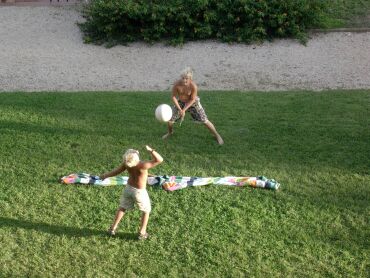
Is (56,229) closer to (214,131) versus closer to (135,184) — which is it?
(135,184)

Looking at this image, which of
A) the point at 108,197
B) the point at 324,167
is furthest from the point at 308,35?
the point at 108,197

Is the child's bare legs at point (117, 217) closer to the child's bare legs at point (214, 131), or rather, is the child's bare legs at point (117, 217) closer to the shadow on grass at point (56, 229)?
the shadow on grass at point (56, 229)

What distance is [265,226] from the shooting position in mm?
6809

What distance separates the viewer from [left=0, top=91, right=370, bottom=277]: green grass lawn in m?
6.23

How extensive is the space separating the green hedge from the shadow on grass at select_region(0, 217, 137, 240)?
740cm

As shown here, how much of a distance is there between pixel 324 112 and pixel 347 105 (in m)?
0.63

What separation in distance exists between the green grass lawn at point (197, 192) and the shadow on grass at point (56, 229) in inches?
0.8

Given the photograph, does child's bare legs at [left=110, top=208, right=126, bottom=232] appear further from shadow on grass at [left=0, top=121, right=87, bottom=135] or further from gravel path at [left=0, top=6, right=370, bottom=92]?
gravel path at [left=0, top=6, right=370, bottom=92]

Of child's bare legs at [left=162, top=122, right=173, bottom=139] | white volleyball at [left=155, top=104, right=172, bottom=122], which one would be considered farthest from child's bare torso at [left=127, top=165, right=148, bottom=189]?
child's bare legs at [left=162, top=122, right=173, bottom=139]

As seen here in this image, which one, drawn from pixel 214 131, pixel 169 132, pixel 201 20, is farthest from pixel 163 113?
pixel 201 20

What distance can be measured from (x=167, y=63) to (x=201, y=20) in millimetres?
1817

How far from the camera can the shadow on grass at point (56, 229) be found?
663 centimetres

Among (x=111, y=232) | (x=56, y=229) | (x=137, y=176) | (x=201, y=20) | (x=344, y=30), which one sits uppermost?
(x=344, y=30)

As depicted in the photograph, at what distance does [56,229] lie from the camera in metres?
6.72
